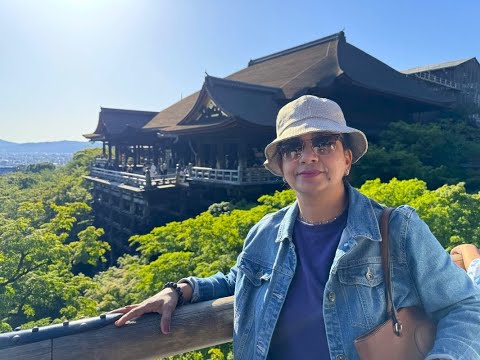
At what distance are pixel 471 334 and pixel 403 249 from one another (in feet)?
1.04

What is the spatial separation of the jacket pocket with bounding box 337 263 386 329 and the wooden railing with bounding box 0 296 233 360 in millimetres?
537

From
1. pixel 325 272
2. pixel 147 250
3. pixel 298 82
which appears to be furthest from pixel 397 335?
pixel 298 82

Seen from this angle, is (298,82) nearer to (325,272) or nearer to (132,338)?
(325,272)

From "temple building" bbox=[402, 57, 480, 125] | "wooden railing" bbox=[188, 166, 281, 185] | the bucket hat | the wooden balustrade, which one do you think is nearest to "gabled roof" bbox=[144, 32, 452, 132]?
"wooden railing" bbox=[188, 166, 281, 185]

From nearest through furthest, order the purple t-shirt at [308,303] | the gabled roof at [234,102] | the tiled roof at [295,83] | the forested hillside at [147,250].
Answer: the purple t-shirt at [308,303] → the forested hillside at [147,250] → the gabled roof at [234,102] → the tiled roof at [295,83]

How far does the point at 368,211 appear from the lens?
4.45 ft

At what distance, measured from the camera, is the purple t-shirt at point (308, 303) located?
1276 mm

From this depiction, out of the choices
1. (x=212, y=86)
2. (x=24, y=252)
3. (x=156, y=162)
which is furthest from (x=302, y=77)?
(x=24, y=252)

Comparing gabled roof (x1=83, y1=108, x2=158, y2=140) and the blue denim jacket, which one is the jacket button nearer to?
the blue denim jacket

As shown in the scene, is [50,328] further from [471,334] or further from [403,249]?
[471,334]

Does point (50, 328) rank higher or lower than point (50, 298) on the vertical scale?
higher

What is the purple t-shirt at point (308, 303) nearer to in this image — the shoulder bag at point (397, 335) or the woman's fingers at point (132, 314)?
the shoulder bag at point (397, 335)

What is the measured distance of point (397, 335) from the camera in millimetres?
1165

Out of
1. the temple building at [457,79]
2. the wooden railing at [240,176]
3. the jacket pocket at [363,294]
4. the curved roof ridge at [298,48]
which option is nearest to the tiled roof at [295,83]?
the curved roof ridge at [298,48]
